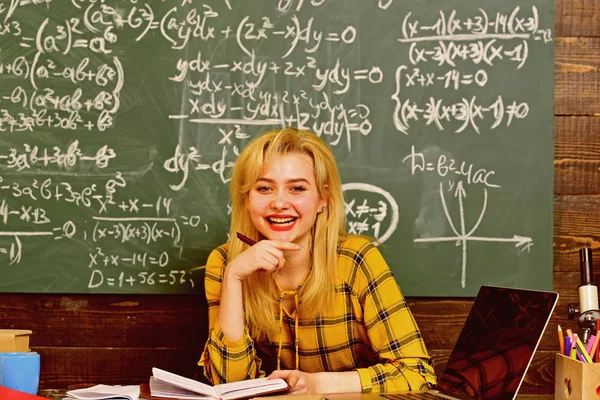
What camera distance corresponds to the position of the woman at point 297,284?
6.15ft

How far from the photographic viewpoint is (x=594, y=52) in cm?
240

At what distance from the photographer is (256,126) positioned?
2420 mm

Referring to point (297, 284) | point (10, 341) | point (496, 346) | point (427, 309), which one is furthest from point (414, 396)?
point (10, 341)

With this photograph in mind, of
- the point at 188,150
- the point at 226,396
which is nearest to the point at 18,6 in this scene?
the point at 188,150

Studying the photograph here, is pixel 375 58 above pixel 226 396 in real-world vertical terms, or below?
above

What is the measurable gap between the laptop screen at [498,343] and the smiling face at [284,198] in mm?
535

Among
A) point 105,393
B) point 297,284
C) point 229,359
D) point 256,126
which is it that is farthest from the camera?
point 256,126

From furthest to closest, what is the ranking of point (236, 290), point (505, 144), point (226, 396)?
point (505, 144) → point (236, 290) → point (226, 396)

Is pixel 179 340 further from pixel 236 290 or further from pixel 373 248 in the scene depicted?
pixel 373 248

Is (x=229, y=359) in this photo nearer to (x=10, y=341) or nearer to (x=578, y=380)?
(x=10, y=341)

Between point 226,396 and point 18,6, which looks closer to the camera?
point 226,396

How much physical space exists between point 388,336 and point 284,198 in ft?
1.51

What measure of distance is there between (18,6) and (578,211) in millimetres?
2024

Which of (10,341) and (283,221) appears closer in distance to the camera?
(10,341)
